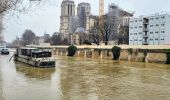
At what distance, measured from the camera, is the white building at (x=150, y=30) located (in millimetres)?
100875

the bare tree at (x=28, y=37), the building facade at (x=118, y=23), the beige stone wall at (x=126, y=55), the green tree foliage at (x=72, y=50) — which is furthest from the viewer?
the bare tree at (x=28, y=37)

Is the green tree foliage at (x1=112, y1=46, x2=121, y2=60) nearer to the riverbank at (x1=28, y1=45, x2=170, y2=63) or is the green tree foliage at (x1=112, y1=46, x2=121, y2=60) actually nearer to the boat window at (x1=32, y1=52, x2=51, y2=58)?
the riverbank at (x1=28, y1=45, x2=170, y2=63)

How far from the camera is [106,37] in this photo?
99.4 m

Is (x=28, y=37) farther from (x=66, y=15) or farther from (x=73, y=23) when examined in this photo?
(x=73, y=23)

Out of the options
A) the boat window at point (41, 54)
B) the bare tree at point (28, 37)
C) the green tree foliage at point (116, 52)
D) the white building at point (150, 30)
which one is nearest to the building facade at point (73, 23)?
the bare tree at point (28, 37)

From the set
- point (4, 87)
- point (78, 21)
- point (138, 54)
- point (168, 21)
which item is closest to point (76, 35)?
point (78, 21)

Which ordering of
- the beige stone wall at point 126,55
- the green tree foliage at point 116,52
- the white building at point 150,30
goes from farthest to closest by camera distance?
the white building at point 150,30, the green tree foliage at point 116,52, the beige stone wall at point 126,55

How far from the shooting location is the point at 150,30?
354 feet

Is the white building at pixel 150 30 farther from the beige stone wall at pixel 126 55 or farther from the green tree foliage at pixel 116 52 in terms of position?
the green tree foliage at pixel 116 52

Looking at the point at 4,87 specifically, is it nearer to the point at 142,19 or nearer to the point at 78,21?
the point at 142,19

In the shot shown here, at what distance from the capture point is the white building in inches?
3971

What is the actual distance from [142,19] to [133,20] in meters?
6.11

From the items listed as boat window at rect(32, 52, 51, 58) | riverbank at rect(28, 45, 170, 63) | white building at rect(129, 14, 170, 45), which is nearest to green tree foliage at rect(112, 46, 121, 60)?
riverbank at rect(28, 45, 170, 63)

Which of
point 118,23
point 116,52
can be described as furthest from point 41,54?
point 118,23
